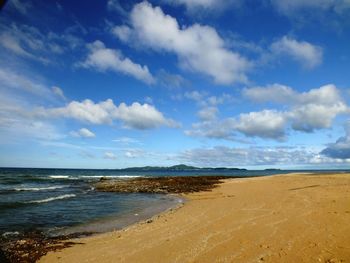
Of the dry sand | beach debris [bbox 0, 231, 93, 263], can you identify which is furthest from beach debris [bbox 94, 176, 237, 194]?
beach debris [bbox 0, 231, 93, 263]

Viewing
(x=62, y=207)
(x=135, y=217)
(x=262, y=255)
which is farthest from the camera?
(x=62, y=207)

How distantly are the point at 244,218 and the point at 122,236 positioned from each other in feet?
18.2

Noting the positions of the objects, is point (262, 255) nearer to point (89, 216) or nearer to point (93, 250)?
point (93, 250)

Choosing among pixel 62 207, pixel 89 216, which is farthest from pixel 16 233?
pixel 62 207

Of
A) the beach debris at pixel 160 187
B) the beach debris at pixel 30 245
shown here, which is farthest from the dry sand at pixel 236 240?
the beach debris at pixel 160 187

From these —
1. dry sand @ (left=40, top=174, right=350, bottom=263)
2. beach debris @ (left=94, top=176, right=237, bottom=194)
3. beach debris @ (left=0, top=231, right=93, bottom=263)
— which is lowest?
beach debris @ (left=0, top=231, right=93, bottom=263)

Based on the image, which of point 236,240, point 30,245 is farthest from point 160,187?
point 236,240

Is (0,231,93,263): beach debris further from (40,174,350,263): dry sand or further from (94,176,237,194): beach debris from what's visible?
(94,176,237,194): beach debris

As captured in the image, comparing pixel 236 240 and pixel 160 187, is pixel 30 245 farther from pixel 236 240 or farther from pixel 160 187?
pixel 160 187

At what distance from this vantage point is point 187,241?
11.4 meters

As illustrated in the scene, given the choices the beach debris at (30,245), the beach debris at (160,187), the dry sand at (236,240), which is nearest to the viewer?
the dry sand at (236,240)

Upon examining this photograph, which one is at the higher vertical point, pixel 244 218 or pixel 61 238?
pixel 244 218

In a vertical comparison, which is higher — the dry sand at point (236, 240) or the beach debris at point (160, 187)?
the beach debris at point (160, 187)

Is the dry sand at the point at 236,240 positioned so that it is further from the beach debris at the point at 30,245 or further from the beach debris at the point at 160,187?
the beach debris at the point at 160,187
